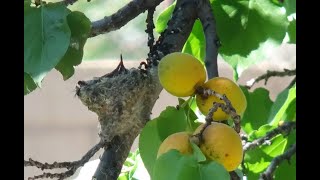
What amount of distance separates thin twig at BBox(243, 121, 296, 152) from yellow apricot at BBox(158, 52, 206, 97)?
1.42ft

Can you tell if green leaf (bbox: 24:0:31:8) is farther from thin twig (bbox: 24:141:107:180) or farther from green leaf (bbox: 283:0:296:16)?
green leaf (bbox: 283:0:296:16)

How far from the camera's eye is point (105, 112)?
1.03 metres

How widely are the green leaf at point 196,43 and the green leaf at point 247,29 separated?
0.06 meters

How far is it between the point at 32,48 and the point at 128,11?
25cm

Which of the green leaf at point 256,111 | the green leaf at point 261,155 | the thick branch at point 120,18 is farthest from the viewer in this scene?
the green leaf at point 256,111

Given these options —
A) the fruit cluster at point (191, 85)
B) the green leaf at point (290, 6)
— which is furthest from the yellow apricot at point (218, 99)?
the green leaf at point (290, 6)

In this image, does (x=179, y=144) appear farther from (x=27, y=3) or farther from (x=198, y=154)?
(x=27, y=3)

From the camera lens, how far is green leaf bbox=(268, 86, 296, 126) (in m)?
1.27

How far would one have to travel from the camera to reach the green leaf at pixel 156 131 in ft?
2.88

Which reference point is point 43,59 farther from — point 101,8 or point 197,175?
point 101,8

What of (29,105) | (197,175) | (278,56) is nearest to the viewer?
(197,175)

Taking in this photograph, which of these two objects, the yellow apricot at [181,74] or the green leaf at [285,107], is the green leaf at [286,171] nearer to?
the green leaf at [285,107]

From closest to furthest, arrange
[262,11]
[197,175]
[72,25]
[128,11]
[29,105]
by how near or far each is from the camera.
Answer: [197,175] → [72,25] → [128,11] → [262,11] → [29,105]

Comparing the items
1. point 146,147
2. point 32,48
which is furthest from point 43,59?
point 146,147
